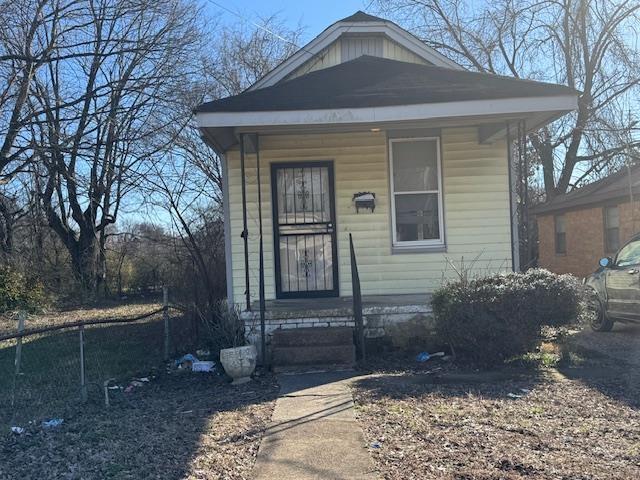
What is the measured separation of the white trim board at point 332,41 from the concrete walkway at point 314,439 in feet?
19.1

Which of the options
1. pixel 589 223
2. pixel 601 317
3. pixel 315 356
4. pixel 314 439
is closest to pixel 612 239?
pixel 589 223

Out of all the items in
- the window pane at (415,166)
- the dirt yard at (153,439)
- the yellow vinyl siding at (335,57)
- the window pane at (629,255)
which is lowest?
the dirt yard at (153,439)

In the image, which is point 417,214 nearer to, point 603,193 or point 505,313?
point 505,313

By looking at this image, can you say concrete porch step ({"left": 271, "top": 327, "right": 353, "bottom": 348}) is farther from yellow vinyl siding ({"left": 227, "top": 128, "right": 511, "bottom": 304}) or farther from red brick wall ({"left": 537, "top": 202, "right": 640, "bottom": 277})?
red brick wall ({"left": 537, "top": 202, "right": 640, "bottom": 277})

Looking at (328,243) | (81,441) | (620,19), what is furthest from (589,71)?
(81,441)

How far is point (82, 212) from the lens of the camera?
78.3ft

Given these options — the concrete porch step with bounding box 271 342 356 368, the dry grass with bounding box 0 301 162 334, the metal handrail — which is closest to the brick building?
the metal handrail

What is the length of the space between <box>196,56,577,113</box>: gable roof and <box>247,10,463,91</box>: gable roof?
3.86 ft

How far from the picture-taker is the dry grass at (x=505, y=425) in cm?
372

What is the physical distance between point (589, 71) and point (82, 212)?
70.5 feet

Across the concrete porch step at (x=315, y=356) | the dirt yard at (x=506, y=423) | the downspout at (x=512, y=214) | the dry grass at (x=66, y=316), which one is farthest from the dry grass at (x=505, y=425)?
the dry grass at (x=66, y=316)

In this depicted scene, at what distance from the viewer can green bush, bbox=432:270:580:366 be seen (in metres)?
6.27

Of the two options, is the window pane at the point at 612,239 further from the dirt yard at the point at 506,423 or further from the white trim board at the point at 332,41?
the dirt yard at the point at 506,423

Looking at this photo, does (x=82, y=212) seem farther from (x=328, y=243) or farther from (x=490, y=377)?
(x=490, y=377)
